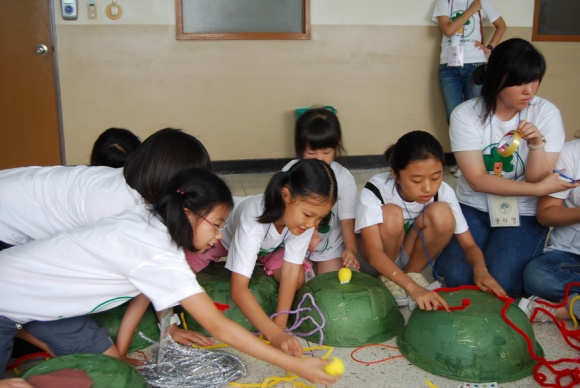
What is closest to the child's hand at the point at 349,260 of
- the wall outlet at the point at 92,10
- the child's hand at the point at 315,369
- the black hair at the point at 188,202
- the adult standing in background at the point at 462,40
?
the black hair at the point at 188,202

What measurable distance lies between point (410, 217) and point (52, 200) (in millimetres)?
1468

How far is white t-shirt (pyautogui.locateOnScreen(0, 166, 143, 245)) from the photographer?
6.87 feet

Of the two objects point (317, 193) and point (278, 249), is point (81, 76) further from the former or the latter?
point (317, 193)

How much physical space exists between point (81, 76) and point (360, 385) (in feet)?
12.7

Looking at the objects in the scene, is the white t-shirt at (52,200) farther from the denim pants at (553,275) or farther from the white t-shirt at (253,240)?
the denim pants at (553,275)

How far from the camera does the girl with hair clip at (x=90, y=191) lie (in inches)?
81.6

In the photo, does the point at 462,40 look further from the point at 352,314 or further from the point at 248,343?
the point at 248,343

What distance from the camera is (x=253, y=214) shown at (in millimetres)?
2268

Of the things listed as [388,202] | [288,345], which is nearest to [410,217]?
[388,202]

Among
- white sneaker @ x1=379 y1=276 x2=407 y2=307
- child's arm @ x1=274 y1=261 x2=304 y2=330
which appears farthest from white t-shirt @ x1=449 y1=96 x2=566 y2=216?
child's arm @ x1=274 y1=261 x2=304 y2=330

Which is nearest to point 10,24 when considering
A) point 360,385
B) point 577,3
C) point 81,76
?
point 81,76

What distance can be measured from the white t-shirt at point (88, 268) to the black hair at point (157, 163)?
25 cm

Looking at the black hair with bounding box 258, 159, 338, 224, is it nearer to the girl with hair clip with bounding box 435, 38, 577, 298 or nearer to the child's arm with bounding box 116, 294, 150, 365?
the child's arm with bounding box 116, 294, 150, 365

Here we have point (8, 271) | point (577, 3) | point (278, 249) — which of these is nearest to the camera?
point (8, 271)
